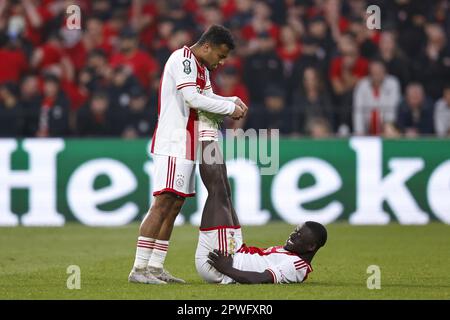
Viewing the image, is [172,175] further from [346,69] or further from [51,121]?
[346,69]

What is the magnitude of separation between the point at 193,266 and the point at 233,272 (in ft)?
7.30

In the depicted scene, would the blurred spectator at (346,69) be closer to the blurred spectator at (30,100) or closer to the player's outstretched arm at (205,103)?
the blurred spectator at (30,100)

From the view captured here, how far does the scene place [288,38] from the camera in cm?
1909

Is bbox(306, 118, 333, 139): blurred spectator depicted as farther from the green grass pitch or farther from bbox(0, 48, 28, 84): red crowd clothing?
bbox(0, 48, 28, 84): red crowd clothing

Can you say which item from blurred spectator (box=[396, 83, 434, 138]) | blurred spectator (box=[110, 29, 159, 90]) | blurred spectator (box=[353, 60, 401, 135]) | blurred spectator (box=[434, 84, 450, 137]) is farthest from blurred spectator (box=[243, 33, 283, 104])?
blurred spectator (box=[434, 84, 450, 137])

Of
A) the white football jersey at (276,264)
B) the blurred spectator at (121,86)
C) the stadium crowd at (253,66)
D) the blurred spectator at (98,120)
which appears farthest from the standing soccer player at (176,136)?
the blurred spectator at (121,86)

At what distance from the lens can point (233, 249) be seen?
32.6ft

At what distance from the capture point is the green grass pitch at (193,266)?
30.1 feet

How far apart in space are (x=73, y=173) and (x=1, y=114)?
1.62 meters


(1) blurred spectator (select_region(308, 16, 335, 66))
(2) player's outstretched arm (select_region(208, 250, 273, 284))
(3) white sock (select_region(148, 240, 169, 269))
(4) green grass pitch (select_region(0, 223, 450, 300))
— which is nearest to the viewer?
(4) green grass pitch (select_region(0, 223, 450, 300))

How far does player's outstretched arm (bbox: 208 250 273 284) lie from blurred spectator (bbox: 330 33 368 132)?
8.77 meters

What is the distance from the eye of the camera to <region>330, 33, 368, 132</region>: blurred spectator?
18375mm

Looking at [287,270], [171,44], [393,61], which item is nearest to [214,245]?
[287,270]
